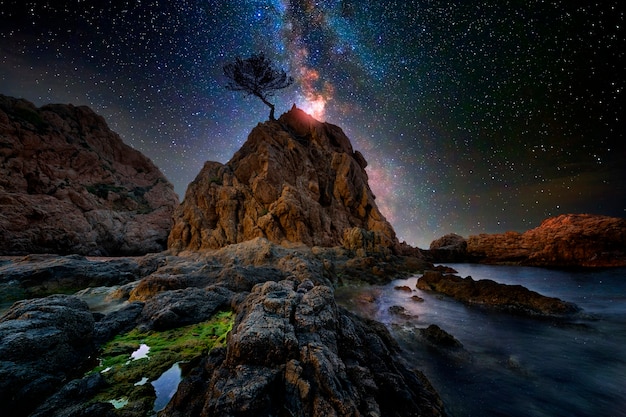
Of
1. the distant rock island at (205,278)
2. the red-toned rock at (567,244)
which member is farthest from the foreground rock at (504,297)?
the red-toned rock at (567,244)

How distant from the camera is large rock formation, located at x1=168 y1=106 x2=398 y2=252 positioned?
30.2 m

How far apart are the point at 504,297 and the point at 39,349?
72.1 feet

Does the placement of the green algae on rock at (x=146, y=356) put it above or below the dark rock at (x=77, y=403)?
below

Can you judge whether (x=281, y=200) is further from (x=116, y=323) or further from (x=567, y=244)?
(x=567, y=244)

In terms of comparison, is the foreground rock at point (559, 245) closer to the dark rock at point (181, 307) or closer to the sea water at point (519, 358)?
the sea water at point (519, 358)

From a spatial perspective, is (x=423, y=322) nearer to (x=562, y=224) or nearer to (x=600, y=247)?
(x=600, y=247)

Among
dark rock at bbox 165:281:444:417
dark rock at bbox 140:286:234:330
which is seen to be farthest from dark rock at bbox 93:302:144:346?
dark rock at bbox 165:281:444:417

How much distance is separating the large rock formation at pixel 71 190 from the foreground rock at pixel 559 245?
5965 cm

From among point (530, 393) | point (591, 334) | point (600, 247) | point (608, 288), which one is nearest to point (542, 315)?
point (591, 334)

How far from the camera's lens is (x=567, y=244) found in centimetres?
3859

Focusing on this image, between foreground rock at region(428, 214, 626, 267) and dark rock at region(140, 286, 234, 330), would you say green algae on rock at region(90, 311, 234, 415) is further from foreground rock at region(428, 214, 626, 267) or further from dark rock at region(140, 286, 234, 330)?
foreground rock at region(428, 214, 626, 267)

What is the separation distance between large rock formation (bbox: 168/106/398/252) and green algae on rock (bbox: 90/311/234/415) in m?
21.1

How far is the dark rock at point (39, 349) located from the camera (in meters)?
4.29

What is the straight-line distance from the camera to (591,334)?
10523 mm
